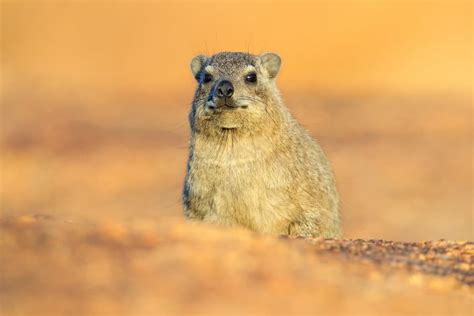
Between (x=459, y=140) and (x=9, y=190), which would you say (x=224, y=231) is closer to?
(x=9, y=190)

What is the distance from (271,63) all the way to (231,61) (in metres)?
0.64

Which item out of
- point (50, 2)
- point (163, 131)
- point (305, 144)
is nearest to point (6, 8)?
point (50, 2)

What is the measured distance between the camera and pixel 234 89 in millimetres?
9453

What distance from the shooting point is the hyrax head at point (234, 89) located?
30.7ft

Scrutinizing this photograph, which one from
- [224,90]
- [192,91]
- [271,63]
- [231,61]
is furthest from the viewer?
[192,91]

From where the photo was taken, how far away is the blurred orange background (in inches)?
712

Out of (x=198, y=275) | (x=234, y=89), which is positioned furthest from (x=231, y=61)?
(x=198, y=275)

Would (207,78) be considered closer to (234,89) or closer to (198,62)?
(234,89)

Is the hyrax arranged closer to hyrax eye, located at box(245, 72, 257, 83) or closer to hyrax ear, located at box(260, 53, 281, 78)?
hyrax eye, located at box(245, 72, 257, 83)

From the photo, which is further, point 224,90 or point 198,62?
point 198,62

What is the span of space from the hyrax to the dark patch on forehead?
3 cm

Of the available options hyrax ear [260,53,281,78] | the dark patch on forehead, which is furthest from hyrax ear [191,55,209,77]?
hyrax ear [260,53,281,78]

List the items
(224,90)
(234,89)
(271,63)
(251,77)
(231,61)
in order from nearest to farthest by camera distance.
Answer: (224,90), (234,89), (251,77), (231,61), (271,63)

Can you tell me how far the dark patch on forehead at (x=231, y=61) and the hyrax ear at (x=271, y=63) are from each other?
0.18m
